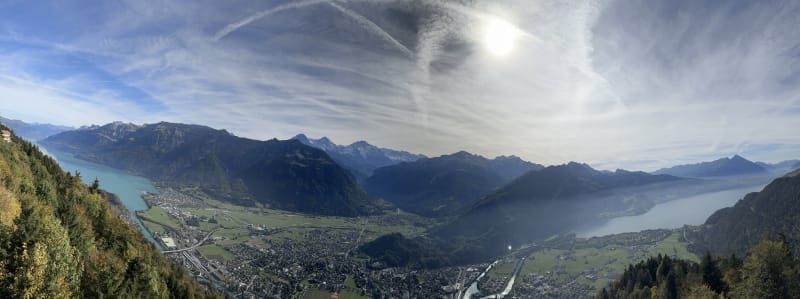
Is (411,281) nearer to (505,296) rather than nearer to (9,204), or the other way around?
(505,296)

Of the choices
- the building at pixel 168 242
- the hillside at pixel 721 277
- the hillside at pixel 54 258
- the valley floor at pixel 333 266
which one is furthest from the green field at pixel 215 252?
the hillside at pixel 721 277

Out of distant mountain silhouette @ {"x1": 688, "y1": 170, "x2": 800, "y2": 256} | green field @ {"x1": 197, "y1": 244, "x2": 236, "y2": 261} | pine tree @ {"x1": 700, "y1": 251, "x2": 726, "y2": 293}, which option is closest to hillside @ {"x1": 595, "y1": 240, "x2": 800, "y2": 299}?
pine tree @ {"x1": 700, "y1": 251, "x2": 726, "y2": 293}

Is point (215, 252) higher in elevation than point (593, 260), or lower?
higher

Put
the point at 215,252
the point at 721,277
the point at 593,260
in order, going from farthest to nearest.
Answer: the point at 593,260 < the point at 215,252 < the point at 721,277

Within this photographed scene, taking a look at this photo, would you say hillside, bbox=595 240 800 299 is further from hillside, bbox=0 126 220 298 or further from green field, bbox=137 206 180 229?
green field, bbox=137 206 180 229

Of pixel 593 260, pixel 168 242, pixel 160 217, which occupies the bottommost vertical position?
pixel 593 260

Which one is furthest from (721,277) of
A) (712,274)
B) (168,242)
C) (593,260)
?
(168,242)

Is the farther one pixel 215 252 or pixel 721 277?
pixel 215 252

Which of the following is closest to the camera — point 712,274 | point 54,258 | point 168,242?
point 54,258

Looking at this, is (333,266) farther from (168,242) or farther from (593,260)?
(593,260)

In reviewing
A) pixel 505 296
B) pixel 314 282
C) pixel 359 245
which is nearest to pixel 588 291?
pixel 505 296
